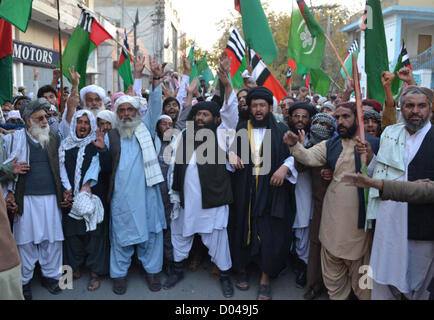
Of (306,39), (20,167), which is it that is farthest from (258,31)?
(20,167)

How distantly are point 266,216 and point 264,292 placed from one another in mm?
738

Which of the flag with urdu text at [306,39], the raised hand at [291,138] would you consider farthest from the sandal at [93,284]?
the flag with urdu text at [306,39]

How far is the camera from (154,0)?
34.4m

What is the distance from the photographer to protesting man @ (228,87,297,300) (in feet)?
11.5

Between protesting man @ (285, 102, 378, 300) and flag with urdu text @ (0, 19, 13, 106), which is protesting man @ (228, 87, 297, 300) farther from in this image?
flag with urdu text @ (0, 19, 13, 106)

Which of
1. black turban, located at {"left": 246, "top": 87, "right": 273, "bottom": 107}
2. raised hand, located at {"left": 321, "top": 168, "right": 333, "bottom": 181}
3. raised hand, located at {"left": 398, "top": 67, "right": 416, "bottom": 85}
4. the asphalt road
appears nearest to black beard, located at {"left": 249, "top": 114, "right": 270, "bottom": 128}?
black turban, located at {"left": 246, "top": 87, "right": 273, "bottom": 107}

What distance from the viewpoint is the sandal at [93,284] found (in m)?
3.59

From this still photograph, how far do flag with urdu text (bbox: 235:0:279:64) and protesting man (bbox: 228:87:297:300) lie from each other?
100 centimetres

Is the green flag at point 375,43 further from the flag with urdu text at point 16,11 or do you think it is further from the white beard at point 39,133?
the flag with urdu text at point 16,11

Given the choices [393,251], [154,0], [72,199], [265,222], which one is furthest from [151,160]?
[154,0]

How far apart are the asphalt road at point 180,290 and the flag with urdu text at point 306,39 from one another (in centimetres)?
270

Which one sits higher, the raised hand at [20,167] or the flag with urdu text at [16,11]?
the flag with urdu text at [16,11]

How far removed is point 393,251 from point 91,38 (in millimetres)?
4724
